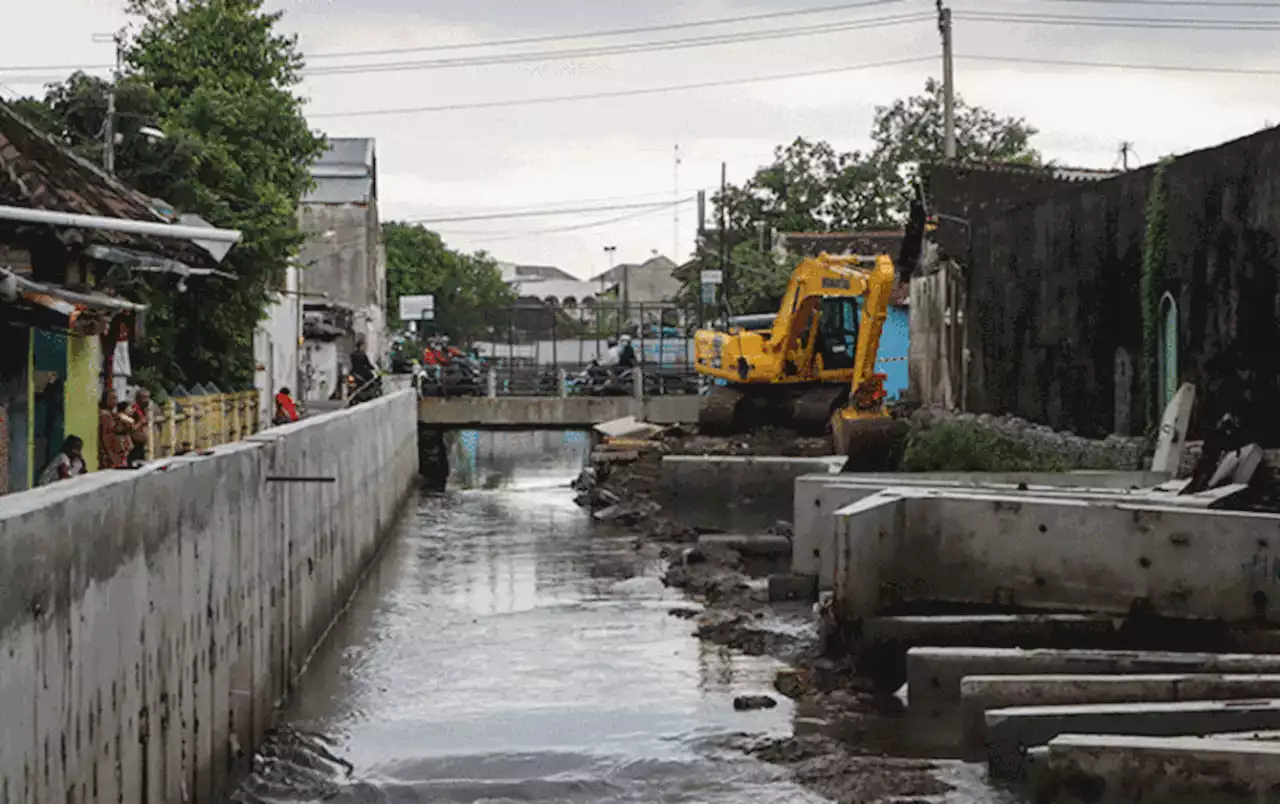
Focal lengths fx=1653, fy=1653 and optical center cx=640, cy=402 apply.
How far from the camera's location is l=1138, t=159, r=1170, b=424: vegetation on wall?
16.6 meters

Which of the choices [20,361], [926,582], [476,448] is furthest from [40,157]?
[476,448]

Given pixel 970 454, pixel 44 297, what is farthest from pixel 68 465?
pixel 970 454

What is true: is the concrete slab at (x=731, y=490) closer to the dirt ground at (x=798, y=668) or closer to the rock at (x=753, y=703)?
the dirt ground at (x=798, y=668)

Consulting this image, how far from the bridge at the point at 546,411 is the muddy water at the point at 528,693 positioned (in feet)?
47.8

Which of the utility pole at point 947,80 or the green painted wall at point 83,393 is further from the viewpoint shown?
the utility pole at point 947,80

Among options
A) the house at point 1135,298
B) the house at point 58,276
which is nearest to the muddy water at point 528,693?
the house at point 58,276

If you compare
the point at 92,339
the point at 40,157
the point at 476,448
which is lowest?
the point at 476,448

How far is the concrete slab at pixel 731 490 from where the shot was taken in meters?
24.8

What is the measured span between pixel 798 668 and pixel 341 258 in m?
50.0

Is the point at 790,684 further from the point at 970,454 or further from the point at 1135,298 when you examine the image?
the point at 970,454

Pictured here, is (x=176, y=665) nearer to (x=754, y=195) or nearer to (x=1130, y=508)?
(x=1130, y=508)

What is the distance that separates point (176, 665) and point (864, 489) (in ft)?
24.9

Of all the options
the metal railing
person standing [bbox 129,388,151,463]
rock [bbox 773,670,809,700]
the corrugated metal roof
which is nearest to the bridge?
the metal railing

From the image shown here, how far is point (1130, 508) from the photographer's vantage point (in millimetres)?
11336
